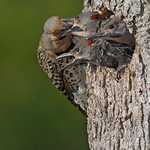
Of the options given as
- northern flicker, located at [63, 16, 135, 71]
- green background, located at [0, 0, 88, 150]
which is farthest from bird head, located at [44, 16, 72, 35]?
green background, located at [0, 0, 88, 150]

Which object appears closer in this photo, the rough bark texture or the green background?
the rough bark texture

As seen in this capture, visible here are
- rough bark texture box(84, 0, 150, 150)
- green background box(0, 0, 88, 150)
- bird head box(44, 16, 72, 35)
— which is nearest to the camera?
rough bark texture box(84, 0, 150, 150)

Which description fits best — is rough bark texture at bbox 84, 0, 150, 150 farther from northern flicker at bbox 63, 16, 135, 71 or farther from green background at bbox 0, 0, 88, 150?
green background at bbox 0, 0, 88, 150

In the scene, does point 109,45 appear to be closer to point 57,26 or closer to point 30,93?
point 57,26

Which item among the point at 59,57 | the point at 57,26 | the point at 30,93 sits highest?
the point at 57,26

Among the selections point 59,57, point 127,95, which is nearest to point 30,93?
point 59,57

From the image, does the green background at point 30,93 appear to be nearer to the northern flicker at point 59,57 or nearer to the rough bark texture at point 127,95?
the northern flicker at point 59,57

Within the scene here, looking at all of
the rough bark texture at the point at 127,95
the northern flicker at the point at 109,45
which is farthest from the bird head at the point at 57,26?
the northern flicker at the point at 109,45
